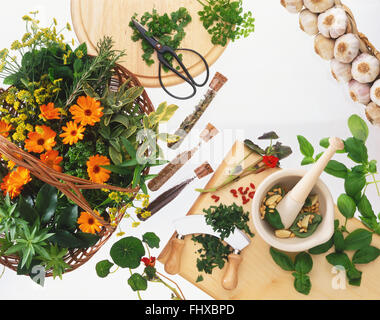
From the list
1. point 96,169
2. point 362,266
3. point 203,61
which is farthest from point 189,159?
point 362,266

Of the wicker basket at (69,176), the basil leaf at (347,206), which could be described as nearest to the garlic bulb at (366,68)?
the basil leaf at (347,206)

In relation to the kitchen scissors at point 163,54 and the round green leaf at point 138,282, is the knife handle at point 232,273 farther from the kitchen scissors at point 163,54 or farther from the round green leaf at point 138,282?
the kitchen scissors at point 163,54

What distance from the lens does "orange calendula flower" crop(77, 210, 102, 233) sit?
0.81 m

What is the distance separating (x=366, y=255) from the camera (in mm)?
895

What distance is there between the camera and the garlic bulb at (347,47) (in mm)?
881

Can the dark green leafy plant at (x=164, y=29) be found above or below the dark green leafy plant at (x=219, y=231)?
above

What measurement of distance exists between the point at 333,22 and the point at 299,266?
1.99ft

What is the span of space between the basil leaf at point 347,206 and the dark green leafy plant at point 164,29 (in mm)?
A: 572

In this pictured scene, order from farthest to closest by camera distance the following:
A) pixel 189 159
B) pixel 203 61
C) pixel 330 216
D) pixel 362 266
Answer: pixel 189 159 → pixel 203 61 → pixel 362 266 → pixel 330 216

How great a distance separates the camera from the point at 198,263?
0.93 meters

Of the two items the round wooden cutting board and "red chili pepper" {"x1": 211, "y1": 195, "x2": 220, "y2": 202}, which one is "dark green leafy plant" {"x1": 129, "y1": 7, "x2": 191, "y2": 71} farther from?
"red chili pepper" {"x1": 211, "y1": 195, "x2": 220, "y2": 202}

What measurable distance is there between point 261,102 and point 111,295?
31.9 inches

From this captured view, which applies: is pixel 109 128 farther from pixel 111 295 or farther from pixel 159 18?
pixel 111 295

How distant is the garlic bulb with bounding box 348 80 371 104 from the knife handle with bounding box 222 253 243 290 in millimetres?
512
